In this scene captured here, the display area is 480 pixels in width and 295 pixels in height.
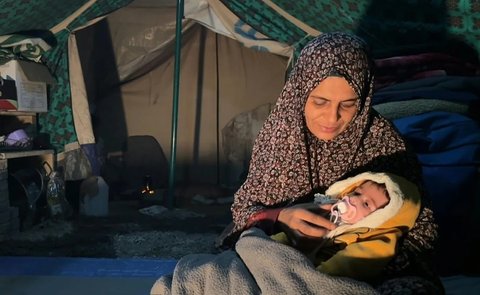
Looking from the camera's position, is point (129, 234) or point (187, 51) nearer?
point (129, 234)

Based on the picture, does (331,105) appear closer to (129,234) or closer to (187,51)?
(129,234)

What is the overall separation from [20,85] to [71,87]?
1.66 feet

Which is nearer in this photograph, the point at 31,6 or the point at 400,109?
the point at 400,109

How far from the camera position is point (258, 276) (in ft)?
3.61

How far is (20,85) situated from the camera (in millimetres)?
3443

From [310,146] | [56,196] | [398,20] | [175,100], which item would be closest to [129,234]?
[56,196]

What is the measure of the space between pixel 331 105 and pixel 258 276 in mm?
499

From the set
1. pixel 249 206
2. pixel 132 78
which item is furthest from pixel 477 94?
pixel 132 78

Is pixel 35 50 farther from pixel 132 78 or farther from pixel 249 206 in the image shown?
pixel 249 206

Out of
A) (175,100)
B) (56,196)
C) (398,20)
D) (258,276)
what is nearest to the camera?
(258,276)

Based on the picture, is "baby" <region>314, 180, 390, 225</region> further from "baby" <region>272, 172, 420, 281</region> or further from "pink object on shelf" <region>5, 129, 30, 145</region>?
"pink object on shelf" <region>5, 129, 30, 145</region>

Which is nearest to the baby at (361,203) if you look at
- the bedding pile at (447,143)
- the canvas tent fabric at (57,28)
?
the bedding pile at (447,143)

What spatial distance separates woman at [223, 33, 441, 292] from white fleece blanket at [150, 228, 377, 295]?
0.19m

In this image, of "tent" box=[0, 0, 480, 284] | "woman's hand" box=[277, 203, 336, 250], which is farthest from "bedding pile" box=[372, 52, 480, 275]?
"woman's hand" box=[277, 203, 336, 250]
